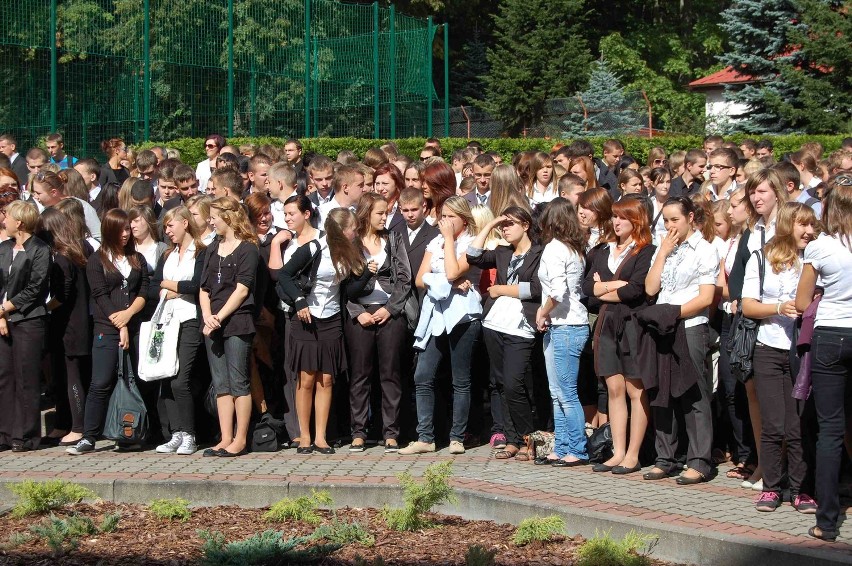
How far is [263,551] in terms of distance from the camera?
257 inches

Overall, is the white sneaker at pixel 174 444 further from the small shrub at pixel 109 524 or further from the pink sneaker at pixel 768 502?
the pink sneaker at pixel 768 502

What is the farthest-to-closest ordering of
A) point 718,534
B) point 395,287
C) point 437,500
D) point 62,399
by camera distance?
1. point 62,399
2. point 395,287
3. point 437,500
4. point 718,534

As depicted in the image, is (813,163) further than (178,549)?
Yes

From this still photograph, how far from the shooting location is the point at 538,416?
10016 mm

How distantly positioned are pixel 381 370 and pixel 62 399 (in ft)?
10.0

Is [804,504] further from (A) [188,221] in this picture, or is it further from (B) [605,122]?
(B) [605,122]

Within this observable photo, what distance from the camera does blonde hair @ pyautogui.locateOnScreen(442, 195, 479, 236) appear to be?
367 inches

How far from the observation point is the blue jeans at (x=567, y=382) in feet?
28.5

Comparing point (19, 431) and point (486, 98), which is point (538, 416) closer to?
point (19, 431)

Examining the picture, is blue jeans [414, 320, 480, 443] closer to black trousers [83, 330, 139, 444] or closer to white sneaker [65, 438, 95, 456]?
black trousers [83, 330, 139, 444]

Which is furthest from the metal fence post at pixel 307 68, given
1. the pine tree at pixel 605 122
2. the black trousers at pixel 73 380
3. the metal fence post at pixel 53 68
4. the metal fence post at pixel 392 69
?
the black trousers at pixel 73 380

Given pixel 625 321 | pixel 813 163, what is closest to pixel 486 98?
pixel 813 163

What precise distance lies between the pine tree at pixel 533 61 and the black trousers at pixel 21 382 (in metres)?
34.9

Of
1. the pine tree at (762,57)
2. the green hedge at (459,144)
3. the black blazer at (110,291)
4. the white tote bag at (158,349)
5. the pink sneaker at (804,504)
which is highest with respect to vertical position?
the pine tree at (762,57)
